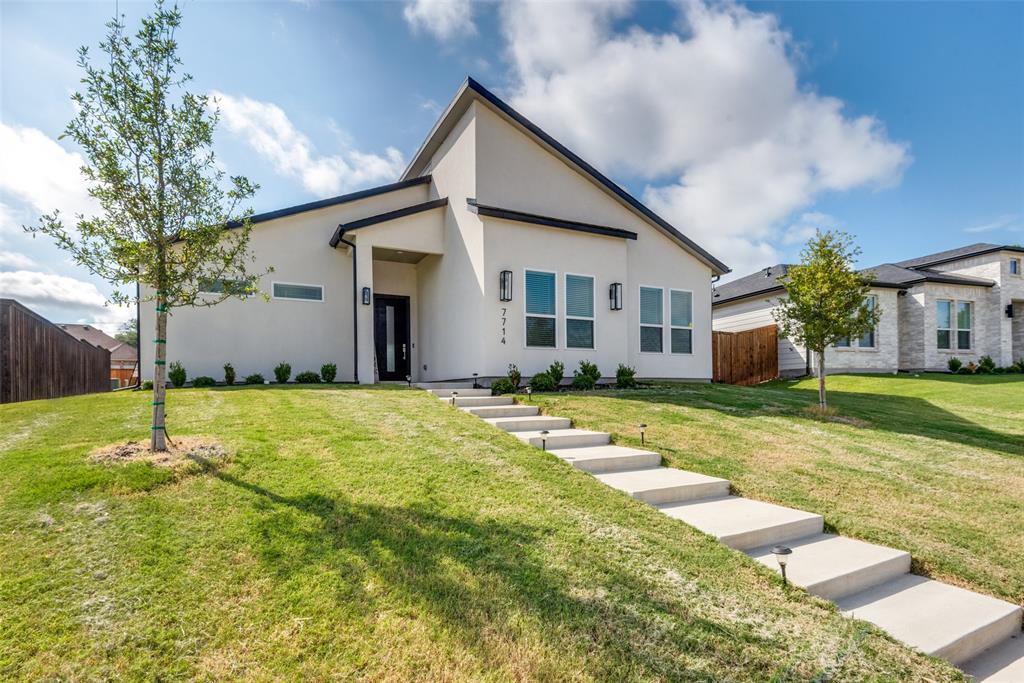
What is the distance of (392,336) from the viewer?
44.7ft

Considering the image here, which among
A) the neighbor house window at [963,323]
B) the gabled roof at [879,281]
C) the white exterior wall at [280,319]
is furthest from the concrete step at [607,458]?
the neighbor house window at [963,323]

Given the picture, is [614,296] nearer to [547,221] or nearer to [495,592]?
[547,221]

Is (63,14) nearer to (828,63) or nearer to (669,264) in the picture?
(669,264)

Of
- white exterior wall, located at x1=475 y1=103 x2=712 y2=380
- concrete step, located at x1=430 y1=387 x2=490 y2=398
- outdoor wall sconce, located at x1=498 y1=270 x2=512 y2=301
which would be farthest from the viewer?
white exterior wall, located at x1=475 y1=103 x2=712 y2=380

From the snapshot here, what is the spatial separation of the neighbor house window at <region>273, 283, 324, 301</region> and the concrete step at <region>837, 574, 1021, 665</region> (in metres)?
11.9

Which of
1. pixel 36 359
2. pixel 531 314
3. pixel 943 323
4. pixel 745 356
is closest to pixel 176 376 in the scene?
pixel 36 359

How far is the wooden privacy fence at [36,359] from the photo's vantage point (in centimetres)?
908

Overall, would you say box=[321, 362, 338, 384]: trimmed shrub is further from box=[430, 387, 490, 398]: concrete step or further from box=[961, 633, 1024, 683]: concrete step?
box=[961, 633, 1024, 683]: concrete step

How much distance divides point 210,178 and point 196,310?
735 centimetres

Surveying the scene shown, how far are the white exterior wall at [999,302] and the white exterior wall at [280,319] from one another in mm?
26171

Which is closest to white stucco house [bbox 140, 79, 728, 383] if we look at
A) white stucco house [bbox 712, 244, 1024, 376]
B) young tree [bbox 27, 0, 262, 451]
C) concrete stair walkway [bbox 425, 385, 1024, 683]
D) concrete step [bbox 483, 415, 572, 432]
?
concrete step [bbox 483, 415, 572, 432]

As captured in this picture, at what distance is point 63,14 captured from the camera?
5.88 metres

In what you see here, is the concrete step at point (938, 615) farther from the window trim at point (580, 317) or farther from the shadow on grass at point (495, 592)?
the window trim at point (580, 317)

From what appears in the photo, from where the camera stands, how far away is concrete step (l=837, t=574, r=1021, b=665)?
3162 millimetres
